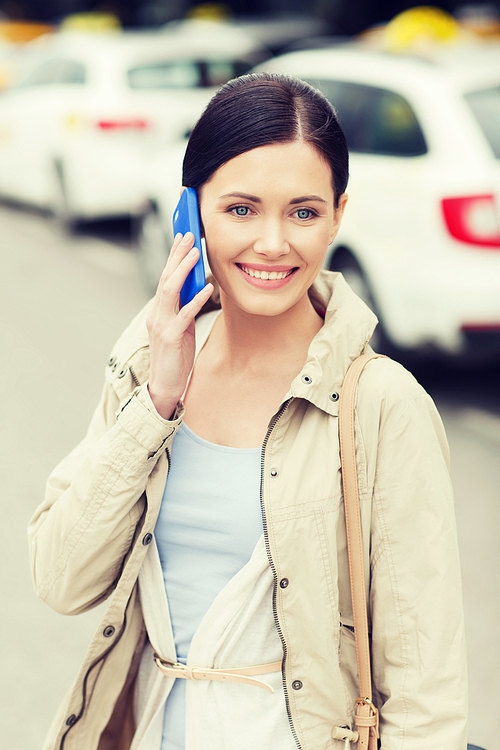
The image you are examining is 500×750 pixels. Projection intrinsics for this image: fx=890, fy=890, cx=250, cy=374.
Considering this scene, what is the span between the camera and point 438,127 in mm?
5031

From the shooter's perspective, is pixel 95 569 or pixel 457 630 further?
pixel 95 569

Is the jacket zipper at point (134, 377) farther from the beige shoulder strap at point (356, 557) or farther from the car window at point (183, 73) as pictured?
the car window at point (183, 73)

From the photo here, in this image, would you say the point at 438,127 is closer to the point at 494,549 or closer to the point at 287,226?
the point at 494,549

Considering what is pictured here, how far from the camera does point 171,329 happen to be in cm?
166

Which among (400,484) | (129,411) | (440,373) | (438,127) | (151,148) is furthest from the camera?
(151,148)

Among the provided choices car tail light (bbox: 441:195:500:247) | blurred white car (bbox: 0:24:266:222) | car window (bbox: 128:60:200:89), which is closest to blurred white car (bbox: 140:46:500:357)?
car tail light (bbox: 441:195:500:247)

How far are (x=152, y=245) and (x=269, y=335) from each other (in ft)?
18.0

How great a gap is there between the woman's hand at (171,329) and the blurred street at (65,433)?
190 centimetres

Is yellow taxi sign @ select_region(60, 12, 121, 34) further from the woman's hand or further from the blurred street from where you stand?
the woman's hand

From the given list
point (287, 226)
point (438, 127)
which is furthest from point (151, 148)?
point (287, 226)

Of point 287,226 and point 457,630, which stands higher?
point 287,226

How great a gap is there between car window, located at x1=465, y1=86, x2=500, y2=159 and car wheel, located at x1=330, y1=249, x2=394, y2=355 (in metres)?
1.08

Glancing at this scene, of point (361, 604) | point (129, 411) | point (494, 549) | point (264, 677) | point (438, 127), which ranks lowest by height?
point (264, 677)

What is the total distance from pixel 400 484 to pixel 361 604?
0.23m
